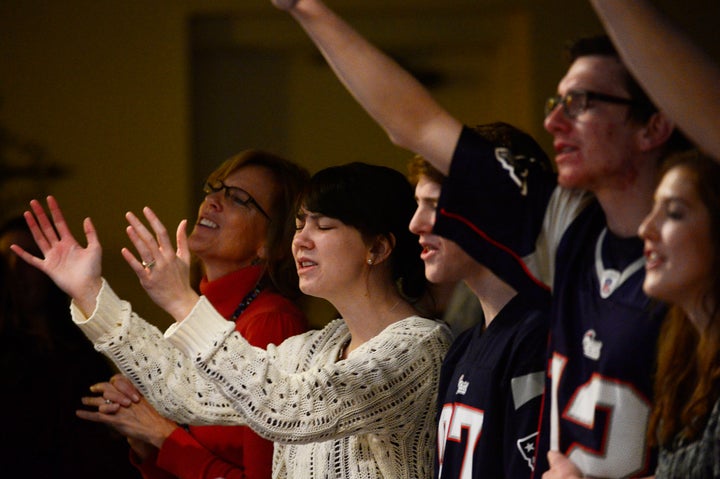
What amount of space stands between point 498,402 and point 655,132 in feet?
1.99

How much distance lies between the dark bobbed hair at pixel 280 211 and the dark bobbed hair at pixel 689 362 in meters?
1.30

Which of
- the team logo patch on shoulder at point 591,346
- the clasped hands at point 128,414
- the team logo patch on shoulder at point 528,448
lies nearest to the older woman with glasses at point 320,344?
the clasped hands at point 128,414

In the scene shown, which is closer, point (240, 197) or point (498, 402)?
point (498, 402)

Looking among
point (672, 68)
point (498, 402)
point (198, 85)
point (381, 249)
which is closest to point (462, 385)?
point (498, 402)

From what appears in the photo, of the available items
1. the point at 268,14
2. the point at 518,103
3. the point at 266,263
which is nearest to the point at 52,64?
the point at 268,14

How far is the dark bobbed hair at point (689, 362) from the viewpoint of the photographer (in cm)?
143

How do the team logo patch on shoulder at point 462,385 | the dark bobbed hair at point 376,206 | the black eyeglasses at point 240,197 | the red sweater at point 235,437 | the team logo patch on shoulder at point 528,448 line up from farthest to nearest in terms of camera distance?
the black eyeglasses at point 240,197, the red sweater at point 235,437, the dark bobbed hair at point 376,206, the team logo patch on shoulder at point 462,385, the team logo patch on shoulder at point 528,448

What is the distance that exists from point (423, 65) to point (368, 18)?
1.07ft

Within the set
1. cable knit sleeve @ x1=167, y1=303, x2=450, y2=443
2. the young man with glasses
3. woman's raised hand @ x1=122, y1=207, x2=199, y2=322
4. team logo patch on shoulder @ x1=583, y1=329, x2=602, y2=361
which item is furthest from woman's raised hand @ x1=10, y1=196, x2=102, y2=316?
team logo patch on shoulder @ x1=583, y1=329, x2=602, y2=361

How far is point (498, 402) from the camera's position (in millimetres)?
1930

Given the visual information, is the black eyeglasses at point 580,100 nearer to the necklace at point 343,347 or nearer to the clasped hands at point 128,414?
the necklace at point 343,347

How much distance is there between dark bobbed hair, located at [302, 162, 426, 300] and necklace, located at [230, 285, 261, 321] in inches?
17.2

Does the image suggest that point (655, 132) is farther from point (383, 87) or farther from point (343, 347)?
point (343, 347)

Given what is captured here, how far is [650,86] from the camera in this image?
1.35 metres
